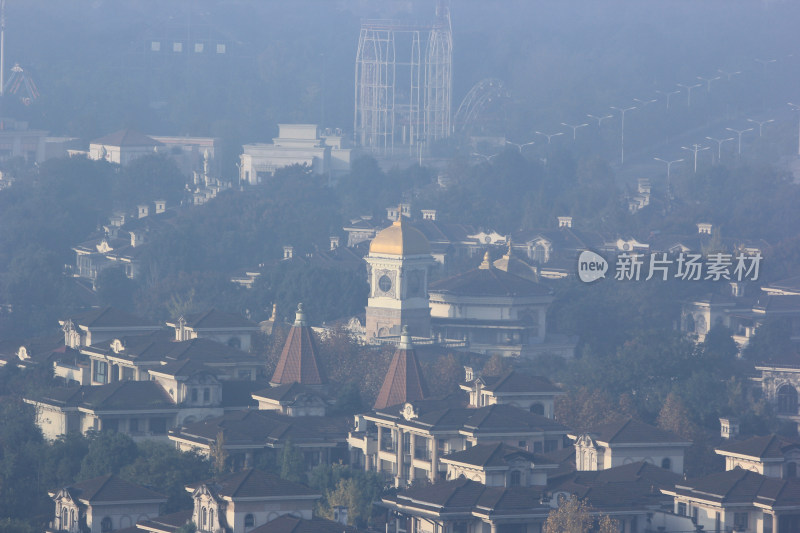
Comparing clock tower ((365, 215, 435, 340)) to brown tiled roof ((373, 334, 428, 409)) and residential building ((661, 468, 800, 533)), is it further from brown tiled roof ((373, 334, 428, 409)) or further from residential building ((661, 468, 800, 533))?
residential building ((661, 468, 800, 533))

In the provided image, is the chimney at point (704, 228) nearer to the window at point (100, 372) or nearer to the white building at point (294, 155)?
the white building at point (294, 155)

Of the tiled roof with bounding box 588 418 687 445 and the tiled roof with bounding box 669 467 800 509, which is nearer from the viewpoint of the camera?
the tiled roof with bounding box 669 467 800 509

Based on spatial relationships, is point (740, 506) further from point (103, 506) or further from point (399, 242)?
point (399, 242)

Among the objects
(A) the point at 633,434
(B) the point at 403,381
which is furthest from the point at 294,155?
(A) the point at 633,434

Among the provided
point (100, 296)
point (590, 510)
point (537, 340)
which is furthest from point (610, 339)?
point (590, 510)

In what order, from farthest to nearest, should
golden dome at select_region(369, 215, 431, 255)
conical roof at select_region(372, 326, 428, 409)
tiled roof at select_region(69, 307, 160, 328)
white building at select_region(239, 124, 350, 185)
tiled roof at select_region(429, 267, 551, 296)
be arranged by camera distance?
white building at select_region(239, 124, 350, 185) → tiled roof at select_region(429, 267, 551, 296) → golden dome at select_region(369, 215, 431, 255) → tiled roof at select_region(69, 307, 160, 328) → conical roof at select_region(372, 326, 428, 409)

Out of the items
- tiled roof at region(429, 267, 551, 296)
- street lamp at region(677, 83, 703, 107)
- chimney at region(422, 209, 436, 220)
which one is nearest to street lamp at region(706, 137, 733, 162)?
street lamp at region(677, 83, 703, 107)

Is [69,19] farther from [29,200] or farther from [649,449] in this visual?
[649,449]
